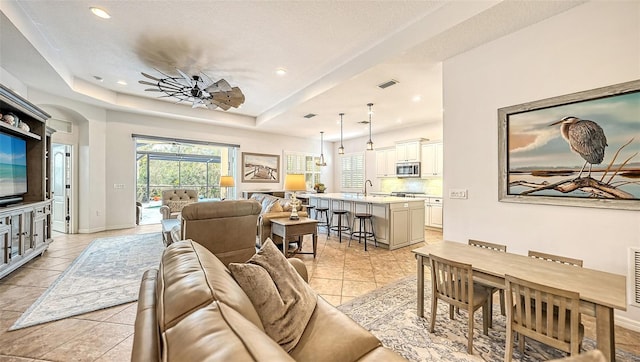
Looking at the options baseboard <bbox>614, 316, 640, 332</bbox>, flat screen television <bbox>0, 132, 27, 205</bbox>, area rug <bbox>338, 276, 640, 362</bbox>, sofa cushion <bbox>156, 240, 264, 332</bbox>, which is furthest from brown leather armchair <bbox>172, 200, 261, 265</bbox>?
baseboard <bbox>614, 316, 640, 332</bbox>

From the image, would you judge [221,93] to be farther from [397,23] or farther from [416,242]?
[416,242]

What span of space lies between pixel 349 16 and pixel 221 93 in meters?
2.16

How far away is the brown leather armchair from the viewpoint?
2.89m

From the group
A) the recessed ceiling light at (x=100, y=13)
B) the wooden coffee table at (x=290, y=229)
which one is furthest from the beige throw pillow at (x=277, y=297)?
the recessed ceiling light at (x=100, y=13)

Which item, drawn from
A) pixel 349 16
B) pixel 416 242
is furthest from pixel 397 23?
pixel 416 242

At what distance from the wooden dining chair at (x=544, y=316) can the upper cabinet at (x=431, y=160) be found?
5468 millimetres

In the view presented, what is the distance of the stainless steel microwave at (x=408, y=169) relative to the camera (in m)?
7.24

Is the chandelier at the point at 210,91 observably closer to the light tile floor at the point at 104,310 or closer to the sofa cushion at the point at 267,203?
the sofa cushion at the point at 267,203

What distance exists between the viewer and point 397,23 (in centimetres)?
304

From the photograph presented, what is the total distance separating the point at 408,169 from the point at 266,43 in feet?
17.5

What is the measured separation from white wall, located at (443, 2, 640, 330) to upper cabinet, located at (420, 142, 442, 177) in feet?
12.2

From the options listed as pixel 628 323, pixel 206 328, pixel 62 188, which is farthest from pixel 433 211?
pixel 62 188

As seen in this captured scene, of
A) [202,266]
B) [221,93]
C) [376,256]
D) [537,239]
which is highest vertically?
[221,93]

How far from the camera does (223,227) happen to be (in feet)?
10.1
